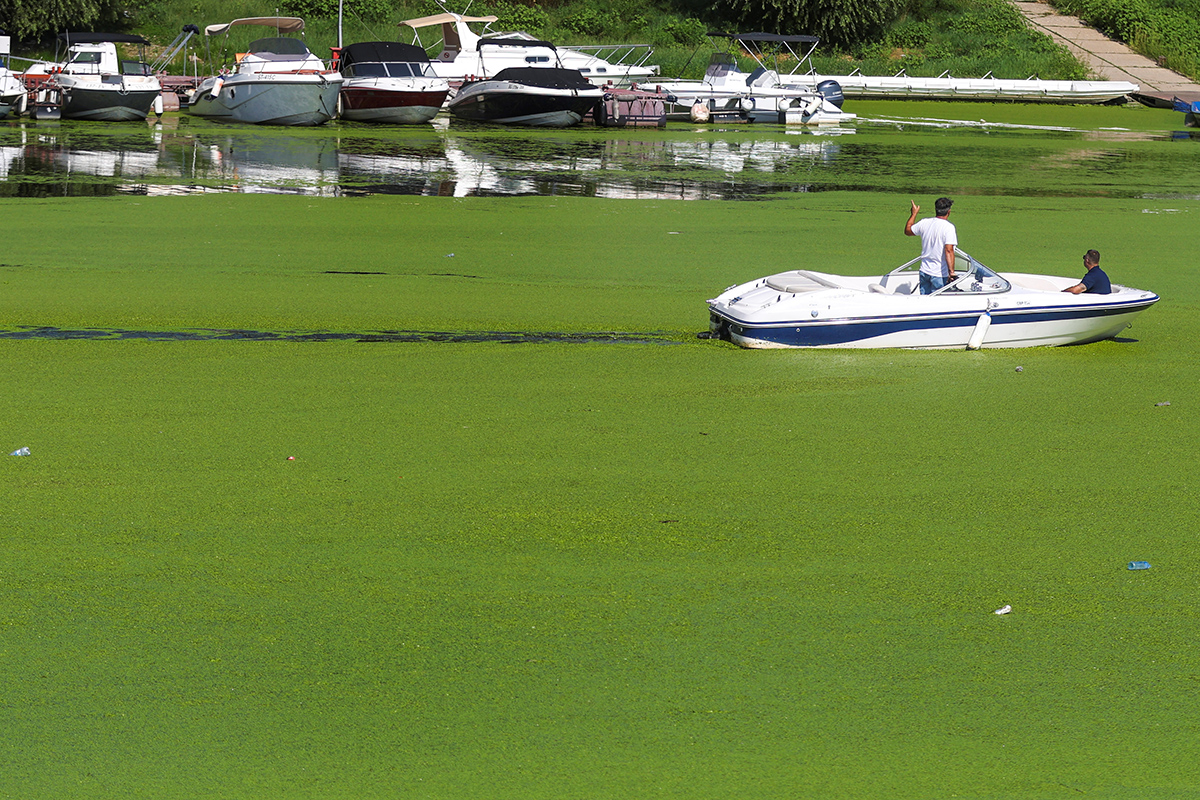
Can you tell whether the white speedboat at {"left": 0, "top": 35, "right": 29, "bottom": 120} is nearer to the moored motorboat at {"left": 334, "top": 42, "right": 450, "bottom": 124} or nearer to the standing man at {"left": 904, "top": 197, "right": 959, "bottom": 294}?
the moored motorboat at {"left": 334, "top": 42, "right": 450, "bottom": 124}

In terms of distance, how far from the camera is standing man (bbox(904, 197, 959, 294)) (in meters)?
10.8

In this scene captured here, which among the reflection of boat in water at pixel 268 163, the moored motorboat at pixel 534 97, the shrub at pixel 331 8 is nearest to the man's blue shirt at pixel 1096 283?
the reflection of boat in water at pixel 268 163

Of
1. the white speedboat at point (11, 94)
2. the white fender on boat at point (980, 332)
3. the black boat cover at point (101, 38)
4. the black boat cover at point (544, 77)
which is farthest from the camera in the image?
the black boat cover at point (544, 77)

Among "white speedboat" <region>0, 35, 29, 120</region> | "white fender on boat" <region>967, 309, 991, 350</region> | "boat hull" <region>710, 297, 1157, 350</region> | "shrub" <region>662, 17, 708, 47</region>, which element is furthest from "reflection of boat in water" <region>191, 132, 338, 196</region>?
"shrub" <region>662, 17, 708, 47</region>

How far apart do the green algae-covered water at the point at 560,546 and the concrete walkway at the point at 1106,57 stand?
35.4 m

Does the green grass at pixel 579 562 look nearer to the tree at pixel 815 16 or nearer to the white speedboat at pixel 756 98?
the white speedboat at pixel 756 98

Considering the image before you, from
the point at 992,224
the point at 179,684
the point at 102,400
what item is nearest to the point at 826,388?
the point at 102,400

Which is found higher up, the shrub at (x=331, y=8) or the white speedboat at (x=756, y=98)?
the shrub at (x=331, y=8)

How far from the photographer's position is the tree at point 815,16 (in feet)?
149

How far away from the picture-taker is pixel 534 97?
3198cm

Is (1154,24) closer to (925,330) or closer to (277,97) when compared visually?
(277,97)

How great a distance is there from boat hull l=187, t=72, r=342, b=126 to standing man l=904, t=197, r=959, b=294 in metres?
22.9

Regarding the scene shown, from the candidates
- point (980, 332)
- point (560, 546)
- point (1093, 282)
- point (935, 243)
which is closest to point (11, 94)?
point (935, 243)

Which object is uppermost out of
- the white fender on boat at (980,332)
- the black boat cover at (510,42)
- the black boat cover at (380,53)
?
the black boat cover at (510,42)
